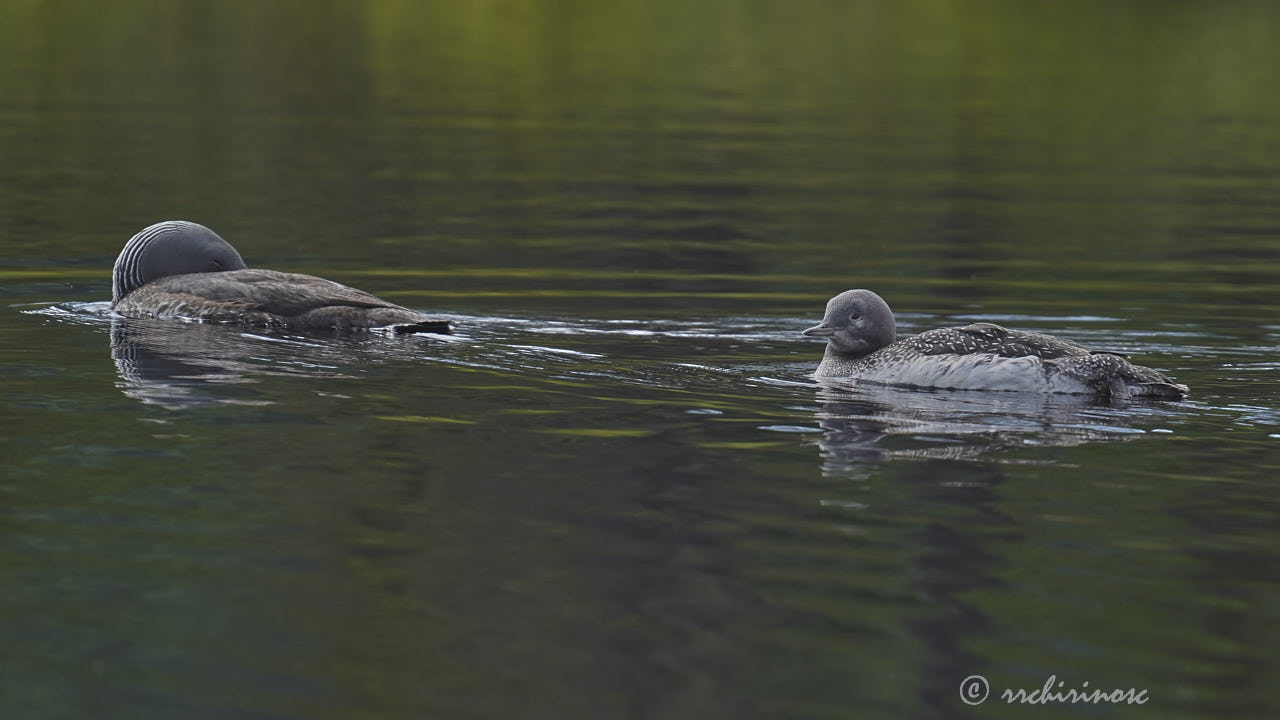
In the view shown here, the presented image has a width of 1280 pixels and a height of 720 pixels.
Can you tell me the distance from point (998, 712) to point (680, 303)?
8914 mm

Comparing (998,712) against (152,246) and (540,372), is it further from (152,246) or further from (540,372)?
(152,246)

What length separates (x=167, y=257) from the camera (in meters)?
14.1

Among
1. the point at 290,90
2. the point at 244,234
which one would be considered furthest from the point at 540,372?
the point at 290,90

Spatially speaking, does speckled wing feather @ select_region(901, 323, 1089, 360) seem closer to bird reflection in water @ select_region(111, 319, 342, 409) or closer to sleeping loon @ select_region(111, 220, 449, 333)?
A: sleeping loon @ select_region(111, 220, 449, 333)

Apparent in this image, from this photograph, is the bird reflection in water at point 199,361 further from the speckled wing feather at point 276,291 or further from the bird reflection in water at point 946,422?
the bird reflection in water at point 946,422

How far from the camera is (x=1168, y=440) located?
9586 mm

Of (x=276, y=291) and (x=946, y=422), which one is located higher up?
(x=276, y=291)

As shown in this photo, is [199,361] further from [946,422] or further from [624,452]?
[946,422]

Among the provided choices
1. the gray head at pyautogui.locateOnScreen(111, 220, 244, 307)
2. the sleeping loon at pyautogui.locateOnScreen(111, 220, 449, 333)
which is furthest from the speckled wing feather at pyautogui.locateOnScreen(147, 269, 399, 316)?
the gray head at pyautogui.locateOnScreen(111, 220, 244, 307)

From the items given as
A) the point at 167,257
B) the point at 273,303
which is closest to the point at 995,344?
the point at 273,303

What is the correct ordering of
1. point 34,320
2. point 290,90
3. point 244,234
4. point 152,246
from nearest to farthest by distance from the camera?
point 34,320 → point 152,246 → point 244,234 → point 290,90

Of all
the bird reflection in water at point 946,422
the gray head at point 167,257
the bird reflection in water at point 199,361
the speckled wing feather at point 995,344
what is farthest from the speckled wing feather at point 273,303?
the speckled wing feather at point 995,344

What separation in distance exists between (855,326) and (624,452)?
122 inches

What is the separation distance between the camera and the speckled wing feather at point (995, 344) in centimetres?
1092
